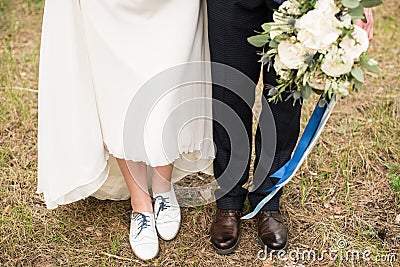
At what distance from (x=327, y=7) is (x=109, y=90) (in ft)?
3.61

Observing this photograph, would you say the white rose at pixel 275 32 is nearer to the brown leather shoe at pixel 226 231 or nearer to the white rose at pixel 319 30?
the white rose at pixel 319 30

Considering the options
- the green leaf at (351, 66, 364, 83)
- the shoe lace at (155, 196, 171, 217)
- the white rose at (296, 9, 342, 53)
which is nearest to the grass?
the shoe lace at (155, 196, 171, 217)

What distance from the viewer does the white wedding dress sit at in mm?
2758

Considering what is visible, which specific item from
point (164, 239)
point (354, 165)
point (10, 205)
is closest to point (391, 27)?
point (354, 165)

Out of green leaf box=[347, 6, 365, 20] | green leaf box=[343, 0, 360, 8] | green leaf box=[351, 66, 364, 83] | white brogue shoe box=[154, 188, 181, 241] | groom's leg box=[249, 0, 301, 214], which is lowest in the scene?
white brogue shoe box=[154, 188, 181, 241]

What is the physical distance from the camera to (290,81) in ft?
8.01

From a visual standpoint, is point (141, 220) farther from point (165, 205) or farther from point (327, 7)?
point (327, 7)

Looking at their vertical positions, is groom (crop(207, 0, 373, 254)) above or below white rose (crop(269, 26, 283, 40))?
below

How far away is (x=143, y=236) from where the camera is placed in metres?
3.16

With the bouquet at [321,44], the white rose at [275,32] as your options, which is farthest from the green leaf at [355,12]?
the white rose at [275,32]

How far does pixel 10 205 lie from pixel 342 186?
1858 millimetres

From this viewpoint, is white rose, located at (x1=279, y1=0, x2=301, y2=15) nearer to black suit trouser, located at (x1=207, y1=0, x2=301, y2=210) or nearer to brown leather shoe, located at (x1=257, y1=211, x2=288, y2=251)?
black suit trouser, located at (x1=207, y1=0, x2=301, y2=210)

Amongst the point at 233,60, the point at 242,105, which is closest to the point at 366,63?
the point at 233,60

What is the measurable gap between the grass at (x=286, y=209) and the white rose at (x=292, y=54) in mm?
1158
